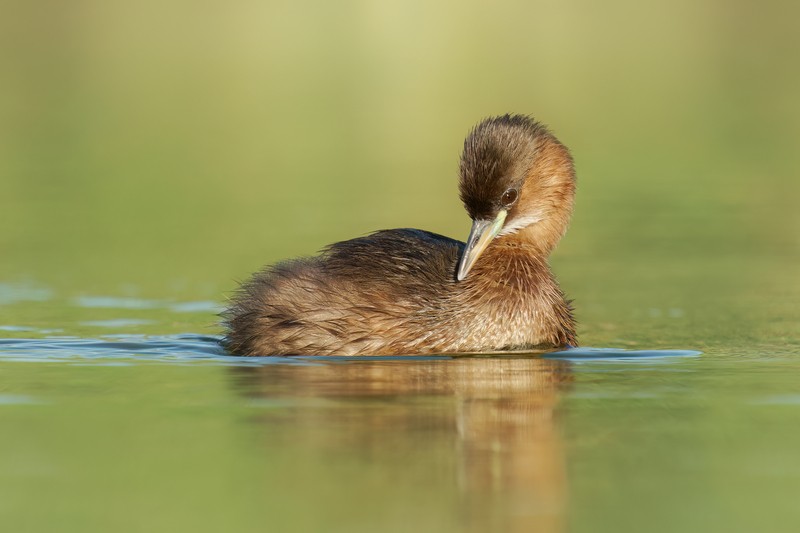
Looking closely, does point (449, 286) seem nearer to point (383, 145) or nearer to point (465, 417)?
point (465, 417)

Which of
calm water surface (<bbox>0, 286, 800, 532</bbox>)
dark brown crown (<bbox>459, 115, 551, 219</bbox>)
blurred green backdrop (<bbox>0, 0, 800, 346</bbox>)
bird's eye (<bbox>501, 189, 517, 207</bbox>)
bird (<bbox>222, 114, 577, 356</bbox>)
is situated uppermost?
blurred green backdrop (<bbox>0, 0, 800, 346</bbox>)

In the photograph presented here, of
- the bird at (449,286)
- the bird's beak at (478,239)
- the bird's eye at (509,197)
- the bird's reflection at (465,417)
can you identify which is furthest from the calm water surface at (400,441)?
the bird's eye at (509,197)

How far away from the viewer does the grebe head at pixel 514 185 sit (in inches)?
486

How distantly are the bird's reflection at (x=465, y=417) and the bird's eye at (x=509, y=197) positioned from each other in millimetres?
1440

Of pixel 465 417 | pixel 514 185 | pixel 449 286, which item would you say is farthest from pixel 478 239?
pixel 465 417

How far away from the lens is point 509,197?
41.5 feet

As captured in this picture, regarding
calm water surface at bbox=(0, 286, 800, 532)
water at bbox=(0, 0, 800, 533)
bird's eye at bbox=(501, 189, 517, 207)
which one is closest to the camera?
calm water surface at bbox=(0, 286, 800, 532)

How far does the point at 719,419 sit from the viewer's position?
9438 mm

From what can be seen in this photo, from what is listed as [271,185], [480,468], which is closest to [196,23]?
[271,185]

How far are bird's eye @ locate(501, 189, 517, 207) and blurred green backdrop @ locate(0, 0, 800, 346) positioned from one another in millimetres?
1514

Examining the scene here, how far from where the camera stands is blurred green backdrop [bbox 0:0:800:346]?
1670 cm

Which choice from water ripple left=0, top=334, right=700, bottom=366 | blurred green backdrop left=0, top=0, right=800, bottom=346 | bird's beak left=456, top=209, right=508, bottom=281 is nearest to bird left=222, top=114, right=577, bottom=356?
bird's beak left=456, top=209, right=508, bottom=281

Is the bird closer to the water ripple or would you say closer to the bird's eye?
the bird's eye

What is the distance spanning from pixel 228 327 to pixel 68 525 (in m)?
5.65
